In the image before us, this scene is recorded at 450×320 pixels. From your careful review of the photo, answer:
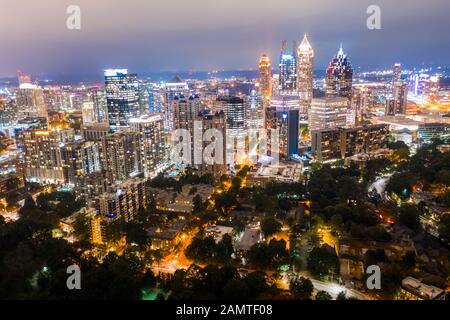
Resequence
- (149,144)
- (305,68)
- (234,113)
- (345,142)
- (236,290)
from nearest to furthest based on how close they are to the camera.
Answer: (236,290) < (149,144) < (345,142) < (234,113) < (305,68)

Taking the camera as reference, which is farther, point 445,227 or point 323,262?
point 445,227

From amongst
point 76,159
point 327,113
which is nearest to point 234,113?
point 327,113

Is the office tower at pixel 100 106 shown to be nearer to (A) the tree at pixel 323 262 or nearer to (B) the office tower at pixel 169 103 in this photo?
(B) the office tower at pixel 169 103

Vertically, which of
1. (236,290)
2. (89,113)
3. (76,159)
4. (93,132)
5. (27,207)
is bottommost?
(27,207)

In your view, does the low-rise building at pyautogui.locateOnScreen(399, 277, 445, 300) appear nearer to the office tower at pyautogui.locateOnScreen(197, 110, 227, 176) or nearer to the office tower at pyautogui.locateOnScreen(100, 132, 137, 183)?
the office tower at pyautogui.locateOnScreen(197, 110, 227, 176)

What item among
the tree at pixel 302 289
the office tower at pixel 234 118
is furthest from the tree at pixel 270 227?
the office tower at pixel 234 118

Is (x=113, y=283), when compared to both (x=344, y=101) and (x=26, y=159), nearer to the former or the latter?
(x=26, y=159)

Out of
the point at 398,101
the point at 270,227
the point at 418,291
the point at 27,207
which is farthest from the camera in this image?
the point at 398,101

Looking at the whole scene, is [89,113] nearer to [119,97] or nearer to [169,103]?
[119,97]

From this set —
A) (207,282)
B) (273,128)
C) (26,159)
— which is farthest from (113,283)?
(273,128)
